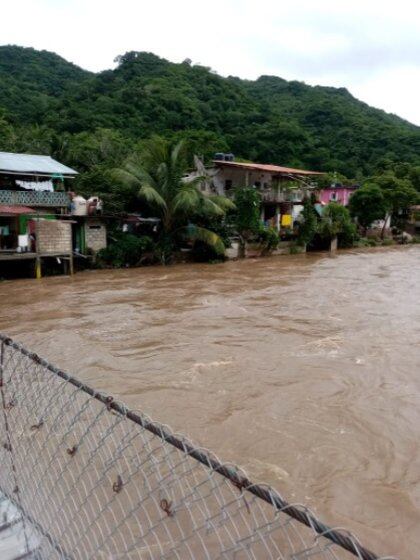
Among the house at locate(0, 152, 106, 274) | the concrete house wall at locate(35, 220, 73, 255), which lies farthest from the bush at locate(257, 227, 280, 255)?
the concrete house wall at locate(35, 220, 73, 255)

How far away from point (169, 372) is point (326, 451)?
3212 mm

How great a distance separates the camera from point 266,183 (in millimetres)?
28297

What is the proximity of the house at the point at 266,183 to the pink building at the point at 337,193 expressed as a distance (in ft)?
30.0

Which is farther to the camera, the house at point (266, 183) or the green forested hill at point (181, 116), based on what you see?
the green forested hill at point (181, 116)

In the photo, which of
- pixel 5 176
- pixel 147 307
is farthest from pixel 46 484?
pixel 5 176

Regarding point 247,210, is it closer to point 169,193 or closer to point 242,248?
point 242,248

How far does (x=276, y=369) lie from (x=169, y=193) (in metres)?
14.4

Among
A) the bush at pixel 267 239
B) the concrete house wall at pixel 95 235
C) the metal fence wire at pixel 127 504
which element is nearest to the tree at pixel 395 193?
the bush at pixel 267 239

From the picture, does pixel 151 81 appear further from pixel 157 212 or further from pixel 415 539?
pixel 415 539

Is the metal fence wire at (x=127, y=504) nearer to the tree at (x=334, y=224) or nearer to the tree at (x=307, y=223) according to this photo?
the tree at (x=307, y=223)

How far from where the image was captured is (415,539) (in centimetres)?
378

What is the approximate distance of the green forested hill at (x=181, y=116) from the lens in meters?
32.8

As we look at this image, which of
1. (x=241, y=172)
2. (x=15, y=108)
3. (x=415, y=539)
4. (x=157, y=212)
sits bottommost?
(x=415, y=539)

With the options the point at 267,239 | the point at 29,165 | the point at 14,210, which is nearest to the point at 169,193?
the point at 29,165
